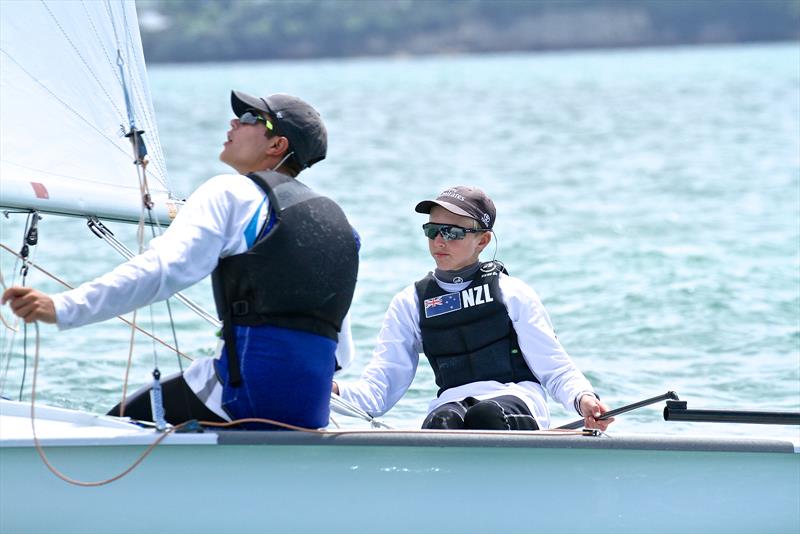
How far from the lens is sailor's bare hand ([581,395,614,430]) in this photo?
134 inches

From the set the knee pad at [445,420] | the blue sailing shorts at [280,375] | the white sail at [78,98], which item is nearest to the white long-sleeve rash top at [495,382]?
the knee pad at [445,420]

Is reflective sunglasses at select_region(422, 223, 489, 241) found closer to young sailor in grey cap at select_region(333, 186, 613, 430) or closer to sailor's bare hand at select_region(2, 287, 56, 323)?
young sailor in grey cap at select_region(333, 186, 613, 430)

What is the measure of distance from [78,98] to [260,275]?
111cm

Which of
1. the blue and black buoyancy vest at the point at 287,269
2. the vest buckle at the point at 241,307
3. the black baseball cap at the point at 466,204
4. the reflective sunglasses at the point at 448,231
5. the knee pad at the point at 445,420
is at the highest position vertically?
the black baseball cap at the point at 466,204

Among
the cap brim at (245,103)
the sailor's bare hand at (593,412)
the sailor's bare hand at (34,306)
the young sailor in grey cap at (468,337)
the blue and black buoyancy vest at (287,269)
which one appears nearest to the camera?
the sailor's bare hand at (34,306)

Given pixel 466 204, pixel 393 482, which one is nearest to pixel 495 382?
pixel 466 204

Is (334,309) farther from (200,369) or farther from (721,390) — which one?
(721,390)

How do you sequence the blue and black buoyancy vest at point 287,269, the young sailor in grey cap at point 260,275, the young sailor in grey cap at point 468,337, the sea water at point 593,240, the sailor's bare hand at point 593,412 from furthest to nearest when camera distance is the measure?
the sea water at point 593,240
the young sailor in grey cap at point 468,337
the sailor's bare hand at point 593,412
the blue and black buoyancy vest at point 287,269
the young sailor in grey cap at point 260,275

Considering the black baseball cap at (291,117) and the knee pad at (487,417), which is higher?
the black baseball cap at (291,117)

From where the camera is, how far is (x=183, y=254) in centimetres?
284

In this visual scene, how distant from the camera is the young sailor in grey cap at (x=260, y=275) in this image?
2844 mm

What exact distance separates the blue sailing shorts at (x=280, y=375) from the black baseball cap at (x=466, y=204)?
28.1 inches

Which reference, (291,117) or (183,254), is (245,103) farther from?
(183,254)

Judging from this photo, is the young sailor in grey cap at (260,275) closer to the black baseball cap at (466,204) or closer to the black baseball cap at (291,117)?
the black baseball cap at (291,117)
